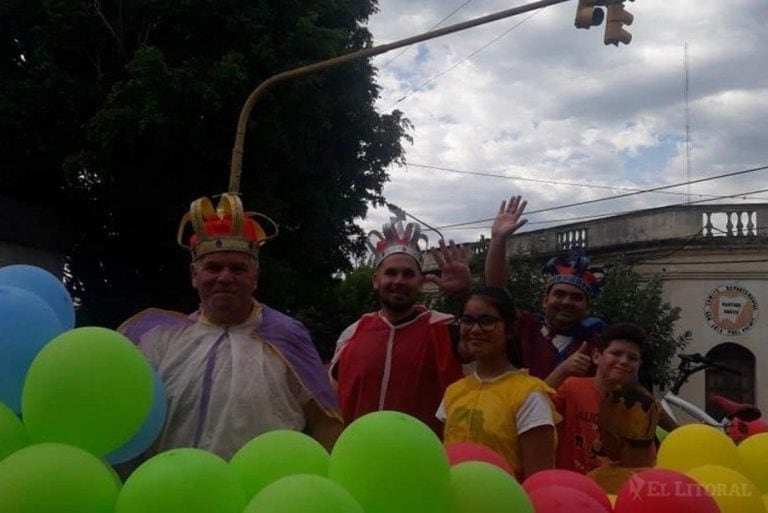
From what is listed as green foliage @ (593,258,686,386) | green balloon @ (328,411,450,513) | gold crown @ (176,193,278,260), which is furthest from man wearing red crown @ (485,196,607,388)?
green foliage @ (593,258,686,386)

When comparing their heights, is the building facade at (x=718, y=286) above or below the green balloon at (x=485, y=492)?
above

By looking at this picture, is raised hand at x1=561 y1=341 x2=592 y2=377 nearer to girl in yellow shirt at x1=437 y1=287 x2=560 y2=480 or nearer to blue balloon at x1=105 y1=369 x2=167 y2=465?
girl in yellow shirt at x1=437 y1=287 x2=560 y2=480

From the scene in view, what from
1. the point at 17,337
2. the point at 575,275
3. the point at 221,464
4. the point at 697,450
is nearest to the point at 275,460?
the point at 221,464

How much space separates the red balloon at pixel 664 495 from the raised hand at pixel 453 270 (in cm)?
160

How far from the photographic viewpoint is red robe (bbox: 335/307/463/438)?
158 inches

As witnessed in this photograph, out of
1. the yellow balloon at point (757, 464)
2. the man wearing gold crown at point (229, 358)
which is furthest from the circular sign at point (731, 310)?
the man wearing gold crown at point (229, 358)

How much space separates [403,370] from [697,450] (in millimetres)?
1438

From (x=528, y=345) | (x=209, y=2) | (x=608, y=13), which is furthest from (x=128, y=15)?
(x=528, y=345)

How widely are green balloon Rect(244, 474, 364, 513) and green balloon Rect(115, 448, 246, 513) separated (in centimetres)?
20

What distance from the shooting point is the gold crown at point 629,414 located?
11.0 feet

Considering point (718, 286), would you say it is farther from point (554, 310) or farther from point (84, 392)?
point (84, 392)

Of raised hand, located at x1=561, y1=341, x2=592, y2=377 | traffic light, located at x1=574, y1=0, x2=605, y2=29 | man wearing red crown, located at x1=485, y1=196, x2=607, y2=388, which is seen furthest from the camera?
traffic light, located at x1=574, y1=0, x2=605, y2=29

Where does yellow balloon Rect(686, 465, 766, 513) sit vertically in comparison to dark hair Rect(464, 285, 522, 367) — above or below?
below

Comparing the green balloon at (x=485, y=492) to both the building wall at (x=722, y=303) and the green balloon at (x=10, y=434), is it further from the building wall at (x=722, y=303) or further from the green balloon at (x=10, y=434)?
the building wall at (x=722, y=303)
